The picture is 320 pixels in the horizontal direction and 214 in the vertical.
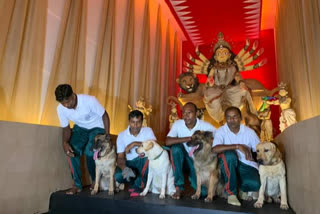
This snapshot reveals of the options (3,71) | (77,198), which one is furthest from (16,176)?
(3,71)

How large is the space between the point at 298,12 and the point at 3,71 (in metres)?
4.09

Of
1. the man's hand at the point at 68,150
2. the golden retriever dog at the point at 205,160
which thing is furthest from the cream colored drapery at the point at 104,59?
the golden retriever dog at the point at 205,160

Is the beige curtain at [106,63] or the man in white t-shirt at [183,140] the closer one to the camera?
the man in white t-shirt at [183,140]

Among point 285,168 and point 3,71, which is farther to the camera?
point 3,71

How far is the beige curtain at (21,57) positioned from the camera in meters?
2.37

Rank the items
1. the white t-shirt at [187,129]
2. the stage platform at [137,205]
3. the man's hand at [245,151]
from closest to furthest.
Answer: the stage platform at [137,205] < the man's hand at [245,151] < the white t-shirt at [187,129]

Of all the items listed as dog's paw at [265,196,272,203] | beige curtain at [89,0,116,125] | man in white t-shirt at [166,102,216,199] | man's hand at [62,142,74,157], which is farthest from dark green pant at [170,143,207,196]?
beige curtain at [89,0,116,125]

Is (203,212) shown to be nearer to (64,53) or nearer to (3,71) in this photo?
(3,71)

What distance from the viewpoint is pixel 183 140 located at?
2.34 m

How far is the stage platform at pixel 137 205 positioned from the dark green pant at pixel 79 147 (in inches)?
8.9

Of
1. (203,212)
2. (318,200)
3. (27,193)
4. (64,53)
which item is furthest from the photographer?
(64,53)

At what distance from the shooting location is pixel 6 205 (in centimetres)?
206

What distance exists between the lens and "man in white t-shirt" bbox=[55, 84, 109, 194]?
8.35 feet

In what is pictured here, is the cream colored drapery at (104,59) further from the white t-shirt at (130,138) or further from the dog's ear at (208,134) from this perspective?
the dog's ear at (208,134)
